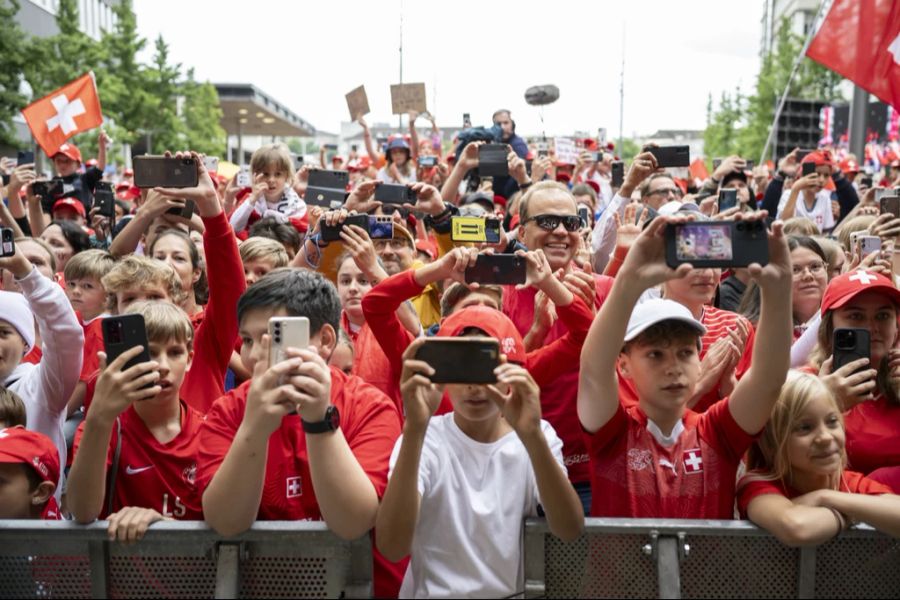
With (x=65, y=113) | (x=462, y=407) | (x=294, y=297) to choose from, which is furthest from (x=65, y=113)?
(x=462, y=407)

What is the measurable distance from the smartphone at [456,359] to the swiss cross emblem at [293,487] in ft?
2.31

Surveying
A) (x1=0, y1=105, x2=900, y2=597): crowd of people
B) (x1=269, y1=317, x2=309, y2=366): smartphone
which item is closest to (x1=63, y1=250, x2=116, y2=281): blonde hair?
(x1=0, y1=105, x2=900, y2=597): crowd of people

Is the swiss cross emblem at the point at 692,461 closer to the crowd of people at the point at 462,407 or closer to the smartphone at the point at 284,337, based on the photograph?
the crowd of people at the point at 462,407

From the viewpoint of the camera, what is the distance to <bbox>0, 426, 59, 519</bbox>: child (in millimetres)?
3066

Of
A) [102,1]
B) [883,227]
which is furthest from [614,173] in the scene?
[102,1]

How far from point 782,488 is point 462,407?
1.06 metres

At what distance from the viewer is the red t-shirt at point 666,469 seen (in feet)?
9.61

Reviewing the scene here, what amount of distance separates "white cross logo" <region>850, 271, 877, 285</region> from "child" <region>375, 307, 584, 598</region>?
1.63 meters

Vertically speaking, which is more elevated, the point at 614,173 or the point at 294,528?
the point at 614,173

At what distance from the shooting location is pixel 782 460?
9.69 ft

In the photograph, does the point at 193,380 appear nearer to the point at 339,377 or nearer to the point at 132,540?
the point at 339,377

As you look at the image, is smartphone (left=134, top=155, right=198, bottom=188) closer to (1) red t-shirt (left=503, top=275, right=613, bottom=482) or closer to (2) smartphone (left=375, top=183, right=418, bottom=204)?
(2) smartphone (left=375, top=183, right=418, bottom=204)

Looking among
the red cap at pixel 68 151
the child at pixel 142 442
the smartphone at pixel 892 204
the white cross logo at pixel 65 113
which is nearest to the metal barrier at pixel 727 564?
the child at pixel 142 442

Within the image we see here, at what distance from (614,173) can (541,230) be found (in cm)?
398
